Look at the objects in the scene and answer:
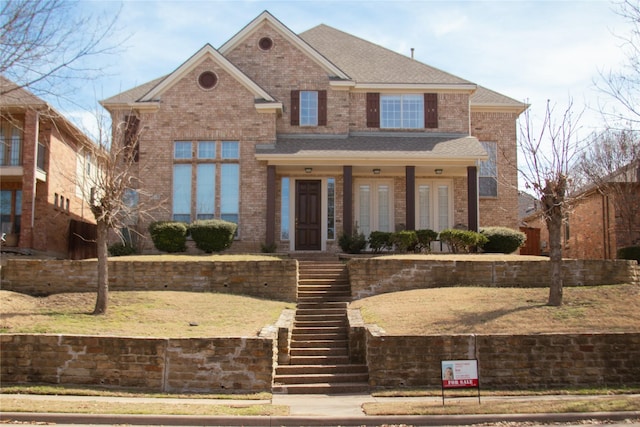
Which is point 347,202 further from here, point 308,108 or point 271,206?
point 308,108

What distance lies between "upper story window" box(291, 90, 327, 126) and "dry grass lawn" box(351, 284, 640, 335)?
964 cm

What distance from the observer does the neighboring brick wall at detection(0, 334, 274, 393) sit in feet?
42.3

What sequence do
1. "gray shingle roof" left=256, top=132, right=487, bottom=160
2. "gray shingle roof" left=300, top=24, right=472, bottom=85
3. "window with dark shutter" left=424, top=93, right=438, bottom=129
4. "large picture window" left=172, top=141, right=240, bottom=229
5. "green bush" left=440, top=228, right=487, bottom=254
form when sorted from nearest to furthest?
"green bush" left=440, top=228, right=487, bottom=254 < "gray shingle roof" left=256, top=132, right=487, bottom=160 < "large picture window" left=172, top=141, right=240, bottom=229 < "window with dark shutter" left=424, top=93, right=438, bottom=129 < "gray shingle roof" left=300, top=24, right=472, bottom=85

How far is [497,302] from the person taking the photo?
16.6 metres

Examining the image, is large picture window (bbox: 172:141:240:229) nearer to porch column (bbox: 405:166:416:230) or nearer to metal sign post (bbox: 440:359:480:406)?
porch column (bbox: 405:166:416:230)

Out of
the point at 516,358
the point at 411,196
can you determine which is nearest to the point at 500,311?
the point at 516,358

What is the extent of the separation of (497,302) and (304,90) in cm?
1265

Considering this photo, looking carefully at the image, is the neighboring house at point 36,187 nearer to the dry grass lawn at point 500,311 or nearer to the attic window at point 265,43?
the attic window at point 265,43

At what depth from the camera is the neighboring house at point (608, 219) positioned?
27.7 m

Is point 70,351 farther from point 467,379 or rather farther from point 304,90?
point 304,90

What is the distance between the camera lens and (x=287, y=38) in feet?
86.3

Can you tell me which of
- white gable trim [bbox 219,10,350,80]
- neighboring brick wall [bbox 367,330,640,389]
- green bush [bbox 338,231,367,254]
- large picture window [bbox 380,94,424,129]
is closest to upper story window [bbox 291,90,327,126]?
white gable trim [bbox 219,10,350,80]

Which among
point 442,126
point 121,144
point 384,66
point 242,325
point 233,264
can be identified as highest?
point 384,66

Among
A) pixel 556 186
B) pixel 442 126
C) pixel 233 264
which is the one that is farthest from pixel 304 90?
pixel 556 186
